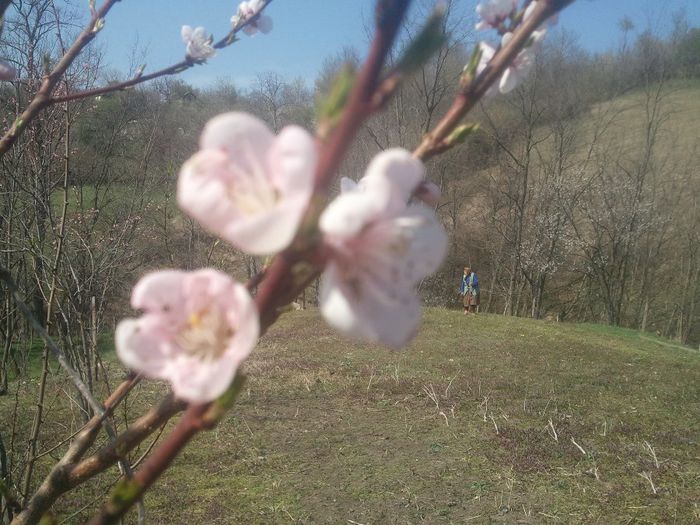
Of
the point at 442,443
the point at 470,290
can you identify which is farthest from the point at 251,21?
the point at 470,290

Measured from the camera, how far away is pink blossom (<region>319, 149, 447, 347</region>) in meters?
0.39

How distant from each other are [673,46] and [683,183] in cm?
421

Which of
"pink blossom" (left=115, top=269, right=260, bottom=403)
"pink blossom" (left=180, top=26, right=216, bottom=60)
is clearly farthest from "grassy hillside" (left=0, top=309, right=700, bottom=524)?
"pink blossom" (left=115, top=269, right=260, bottom=403)

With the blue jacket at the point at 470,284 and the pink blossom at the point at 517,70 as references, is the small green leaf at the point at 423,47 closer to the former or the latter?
the pink blossom at the point at 517,70

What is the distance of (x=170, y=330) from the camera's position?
480 millimetres

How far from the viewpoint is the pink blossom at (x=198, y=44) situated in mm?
1690

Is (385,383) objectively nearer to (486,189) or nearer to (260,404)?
(260,404)

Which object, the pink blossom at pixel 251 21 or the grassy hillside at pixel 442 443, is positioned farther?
the grassy hillside at pixel 442 443

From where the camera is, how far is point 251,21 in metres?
1.69

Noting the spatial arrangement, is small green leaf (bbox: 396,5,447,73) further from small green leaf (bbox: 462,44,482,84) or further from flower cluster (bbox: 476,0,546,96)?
flower cluster (bbox: 476,0,546,96)

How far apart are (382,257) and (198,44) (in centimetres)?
153

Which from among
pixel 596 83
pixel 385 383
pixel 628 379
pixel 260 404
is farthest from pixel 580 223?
pixel 260 404

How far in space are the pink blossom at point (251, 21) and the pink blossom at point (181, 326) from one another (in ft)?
4.67

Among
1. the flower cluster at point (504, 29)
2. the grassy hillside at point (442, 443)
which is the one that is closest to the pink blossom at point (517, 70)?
the flower cluster at point (504, 29)
